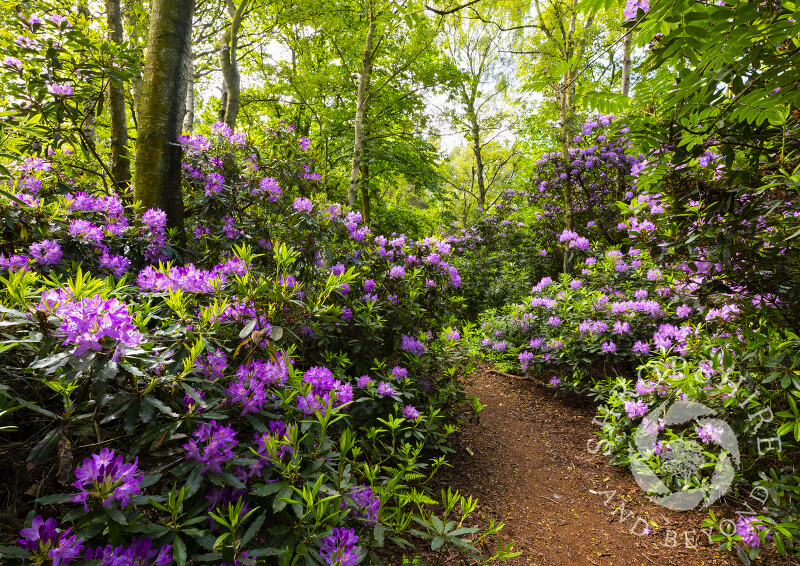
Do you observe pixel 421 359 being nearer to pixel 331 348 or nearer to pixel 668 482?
pixel 331 348

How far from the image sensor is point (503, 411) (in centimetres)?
452

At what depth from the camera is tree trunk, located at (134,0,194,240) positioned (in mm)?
2533

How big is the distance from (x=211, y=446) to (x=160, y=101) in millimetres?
2497

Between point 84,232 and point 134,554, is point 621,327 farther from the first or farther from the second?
Answer: point 84,232

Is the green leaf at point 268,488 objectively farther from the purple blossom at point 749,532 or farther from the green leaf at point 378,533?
the purple blossom at point 749,532

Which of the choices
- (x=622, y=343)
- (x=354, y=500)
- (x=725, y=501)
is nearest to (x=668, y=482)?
(x=725, y=501)

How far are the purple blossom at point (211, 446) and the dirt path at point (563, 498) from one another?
6.89ft

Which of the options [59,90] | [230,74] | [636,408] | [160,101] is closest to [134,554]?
[160,101]

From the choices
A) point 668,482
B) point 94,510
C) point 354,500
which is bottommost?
point 668,482

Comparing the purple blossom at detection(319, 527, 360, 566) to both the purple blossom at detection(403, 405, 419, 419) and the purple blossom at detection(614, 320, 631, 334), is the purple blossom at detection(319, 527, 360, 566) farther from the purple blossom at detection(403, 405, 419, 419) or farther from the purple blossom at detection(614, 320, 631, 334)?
the purple blossom at detection(614, 320, 631, 334)

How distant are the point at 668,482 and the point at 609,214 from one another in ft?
19.9

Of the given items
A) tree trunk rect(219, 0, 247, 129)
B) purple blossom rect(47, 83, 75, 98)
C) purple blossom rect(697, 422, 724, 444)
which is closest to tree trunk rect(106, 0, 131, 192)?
purple blossom rect(47, 83, 75, 98)

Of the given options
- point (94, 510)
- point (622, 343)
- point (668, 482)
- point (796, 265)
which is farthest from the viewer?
point (622, 343)

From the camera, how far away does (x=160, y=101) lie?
2.56 metres
